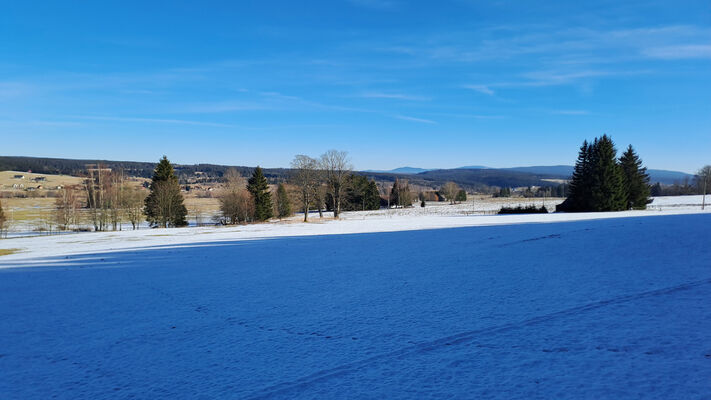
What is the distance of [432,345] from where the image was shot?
22.2 feet

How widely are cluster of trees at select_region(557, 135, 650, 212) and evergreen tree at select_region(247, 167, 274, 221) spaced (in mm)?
48982

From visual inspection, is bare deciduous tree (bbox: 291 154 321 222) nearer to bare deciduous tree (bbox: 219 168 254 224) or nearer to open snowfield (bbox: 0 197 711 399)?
bare deciduous tree (bbox: 219 168 254 224)

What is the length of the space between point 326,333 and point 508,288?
554 cm

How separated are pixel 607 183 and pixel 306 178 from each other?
44692mm

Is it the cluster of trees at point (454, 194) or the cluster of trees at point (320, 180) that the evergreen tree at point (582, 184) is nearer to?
the cluster of trees at point (320, 180)

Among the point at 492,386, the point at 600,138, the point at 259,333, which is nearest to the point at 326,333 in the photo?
the point at 259,333

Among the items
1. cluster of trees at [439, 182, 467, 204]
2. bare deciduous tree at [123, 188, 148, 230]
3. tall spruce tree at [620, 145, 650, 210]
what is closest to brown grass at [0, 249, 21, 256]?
bare deciduous tree at [123, 188, 148, 230]

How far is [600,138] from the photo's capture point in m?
63.5

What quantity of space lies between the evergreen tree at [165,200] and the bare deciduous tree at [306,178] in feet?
56.4

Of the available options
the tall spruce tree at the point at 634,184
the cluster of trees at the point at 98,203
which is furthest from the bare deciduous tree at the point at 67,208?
the tall spruce tree at the point at 634,184

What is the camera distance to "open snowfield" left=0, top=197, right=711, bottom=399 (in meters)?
5.41

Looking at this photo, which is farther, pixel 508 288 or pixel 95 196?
pixel 95 196

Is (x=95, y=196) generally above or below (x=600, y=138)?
below

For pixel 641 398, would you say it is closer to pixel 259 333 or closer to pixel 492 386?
pixel 492 386
